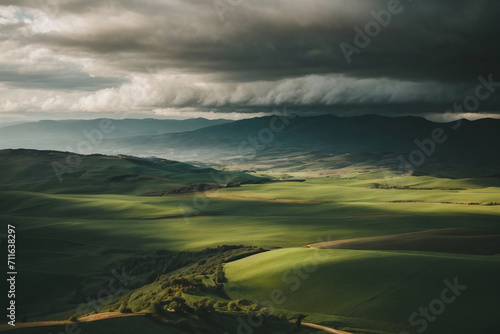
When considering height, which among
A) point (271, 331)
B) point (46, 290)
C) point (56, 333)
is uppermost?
point (56, 333)

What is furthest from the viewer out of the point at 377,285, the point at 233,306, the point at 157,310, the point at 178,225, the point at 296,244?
the point at 178,225

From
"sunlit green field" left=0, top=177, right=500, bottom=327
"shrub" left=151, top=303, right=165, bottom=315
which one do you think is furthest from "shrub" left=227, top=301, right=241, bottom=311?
"shrub" left=151, top=303, right=165, bottom=315

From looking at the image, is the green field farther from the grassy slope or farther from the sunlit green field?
the sunlit green field

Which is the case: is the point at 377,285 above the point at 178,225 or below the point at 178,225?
above

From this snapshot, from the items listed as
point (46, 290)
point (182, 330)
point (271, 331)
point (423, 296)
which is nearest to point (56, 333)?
point (182, 330)

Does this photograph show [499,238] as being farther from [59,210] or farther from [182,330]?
[59,210]

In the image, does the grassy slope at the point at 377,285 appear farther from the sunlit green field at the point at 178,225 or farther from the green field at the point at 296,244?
the sunlit green field at the point at 178,225

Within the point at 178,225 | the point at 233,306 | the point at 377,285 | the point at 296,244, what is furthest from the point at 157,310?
the point at 178,225

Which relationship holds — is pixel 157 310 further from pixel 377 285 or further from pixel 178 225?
pixel 178 225
